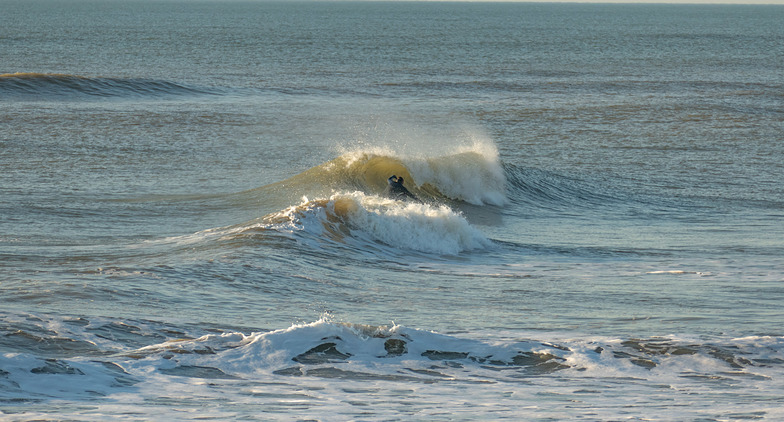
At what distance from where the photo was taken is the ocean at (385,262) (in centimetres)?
699

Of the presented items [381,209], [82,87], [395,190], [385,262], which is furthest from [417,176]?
[82,87]

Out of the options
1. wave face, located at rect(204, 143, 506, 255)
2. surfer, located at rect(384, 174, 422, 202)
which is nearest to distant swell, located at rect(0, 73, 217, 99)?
wave face, located at rect(204, 143, 506, 255)

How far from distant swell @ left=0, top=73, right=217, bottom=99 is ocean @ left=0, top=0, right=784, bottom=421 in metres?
1.20

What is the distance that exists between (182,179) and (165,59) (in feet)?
128

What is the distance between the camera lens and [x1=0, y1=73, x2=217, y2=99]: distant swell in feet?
110

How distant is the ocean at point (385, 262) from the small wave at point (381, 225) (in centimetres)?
5

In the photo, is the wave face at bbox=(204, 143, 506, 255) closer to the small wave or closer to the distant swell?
the small wave

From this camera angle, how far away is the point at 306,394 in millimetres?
6820

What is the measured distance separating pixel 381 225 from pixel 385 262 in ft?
4.99

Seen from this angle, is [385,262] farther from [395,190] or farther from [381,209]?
[395,190]

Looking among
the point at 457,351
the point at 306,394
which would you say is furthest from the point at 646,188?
the point at 306,394

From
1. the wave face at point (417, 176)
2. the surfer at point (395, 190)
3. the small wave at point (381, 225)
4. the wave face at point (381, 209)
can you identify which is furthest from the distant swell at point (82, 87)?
the small wave at point (381, 225)

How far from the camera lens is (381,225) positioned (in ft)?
46.0

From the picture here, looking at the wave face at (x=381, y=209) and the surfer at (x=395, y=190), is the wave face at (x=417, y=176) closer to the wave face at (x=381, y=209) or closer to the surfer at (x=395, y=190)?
the wave face at (x=381, y=209)
